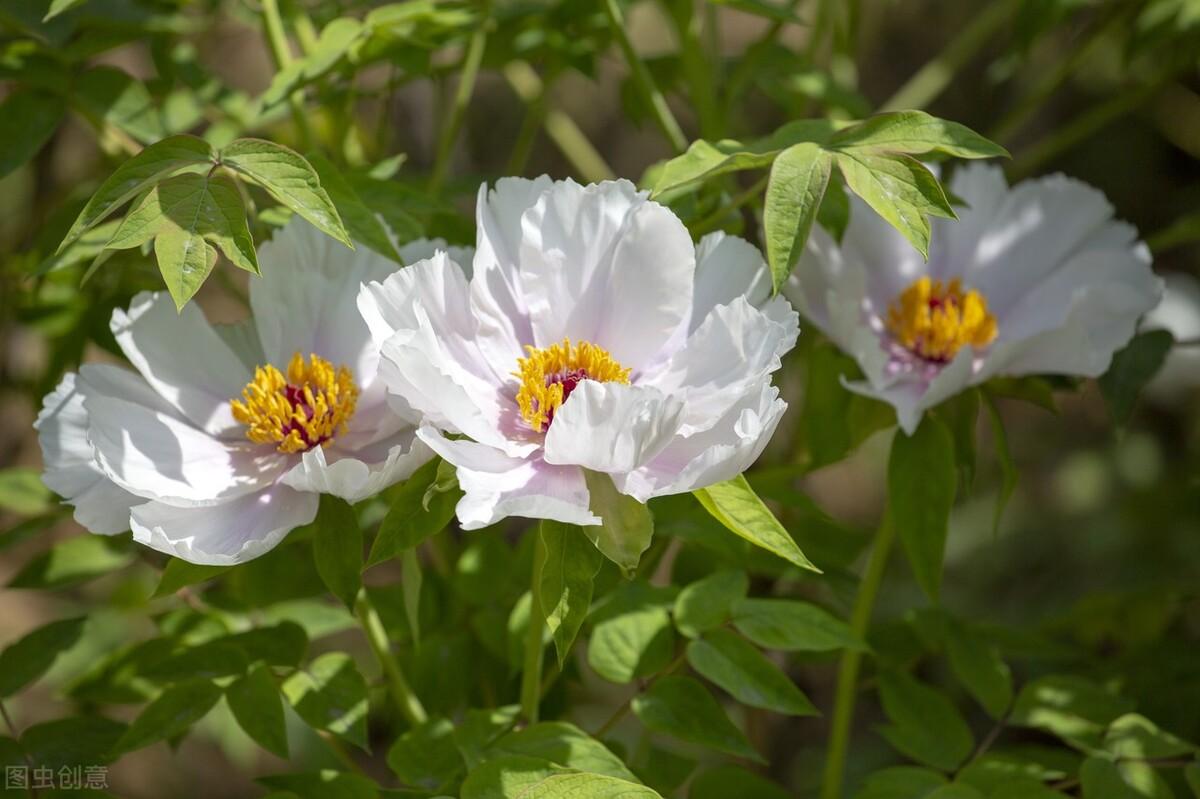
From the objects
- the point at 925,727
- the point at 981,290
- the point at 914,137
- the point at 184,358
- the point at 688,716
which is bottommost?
the point at 925,727

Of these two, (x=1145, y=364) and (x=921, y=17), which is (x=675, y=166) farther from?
(x=921, y=17)

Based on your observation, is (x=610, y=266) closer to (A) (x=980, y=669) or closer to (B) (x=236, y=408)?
(B) (x=236, y=408)

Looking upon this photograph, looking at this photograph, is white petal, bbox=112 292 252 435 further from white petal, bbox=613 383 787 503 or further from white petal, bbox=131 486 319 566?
white petal, bbox=613 383 787 503

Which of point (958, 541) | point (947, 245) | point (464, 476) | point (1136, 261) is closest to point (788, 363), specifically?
point (947, 245)

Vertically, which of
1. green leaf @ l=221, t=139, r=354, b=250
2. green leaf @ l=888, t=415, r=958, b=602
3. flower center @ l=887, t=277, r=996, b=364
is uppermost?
green leaf @ l=221, t=139, r=354, b=250

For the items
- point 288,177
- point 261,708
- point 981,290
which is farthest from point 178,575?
point 981,290

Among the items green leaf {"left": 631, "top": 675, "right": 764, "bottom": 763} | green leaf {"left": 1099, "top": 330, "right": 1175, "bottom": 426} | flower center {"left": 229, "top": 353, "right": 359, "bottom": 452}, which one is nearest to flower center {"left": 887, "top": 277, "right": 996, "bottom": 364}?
green leaf {"left": 1099, "top": 330, "right": 1175, "bottom": 426}
